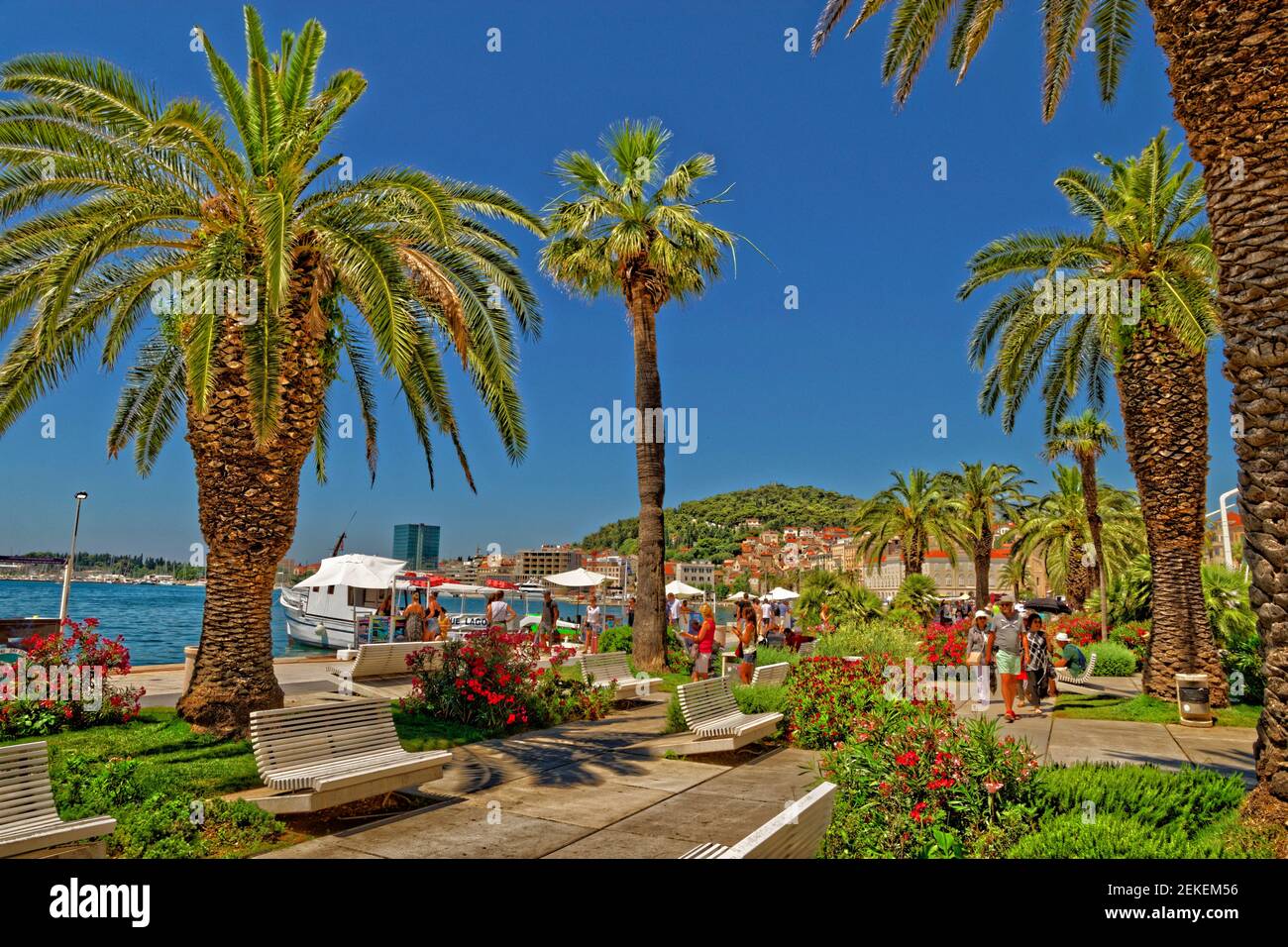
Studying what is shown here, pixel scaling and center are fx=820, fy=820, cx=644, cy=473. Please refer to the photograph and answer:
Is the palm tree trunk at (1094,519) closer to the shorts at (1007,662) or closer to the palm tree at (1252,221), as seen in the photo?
the shorts at (1007,662)

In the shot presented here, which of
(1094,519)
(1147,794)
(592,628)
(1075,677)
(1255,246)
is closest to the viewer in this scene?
(1147,794)

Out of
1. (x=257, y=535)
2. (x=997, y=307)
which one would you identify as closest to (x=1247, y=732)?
(x=997, y=307)

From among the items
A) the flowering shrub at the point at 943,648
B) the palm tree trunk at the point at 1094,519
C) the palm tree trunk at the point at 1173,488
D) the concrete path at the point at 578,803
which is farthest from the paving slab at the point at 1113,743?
the palm tree trunk at the point at 1094,519

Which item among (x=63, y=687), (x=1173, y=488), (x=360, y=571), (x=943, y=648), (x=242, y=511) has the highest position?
(x=1173, y=488)

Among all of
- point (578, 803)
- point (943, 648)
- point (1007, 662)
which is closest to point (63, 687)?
point (578, 803)

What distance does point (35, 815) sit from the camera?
5.07 m

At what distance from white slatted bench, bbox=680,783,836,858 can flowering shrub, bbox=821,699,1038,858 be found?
1.24 ft

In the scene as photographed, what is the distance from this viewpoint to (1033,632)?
12.4 meters

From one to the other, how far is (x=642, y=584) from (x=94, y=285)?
36.6ft

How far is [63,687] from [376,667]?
5.57 metres

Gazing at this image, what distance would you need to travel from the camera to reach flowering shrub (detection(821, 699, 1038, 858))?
494 cm

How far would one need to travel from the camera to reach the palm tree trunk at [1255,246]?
5582 millimetres

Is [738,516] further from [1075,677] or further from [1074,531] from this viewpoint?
[1075,677]
